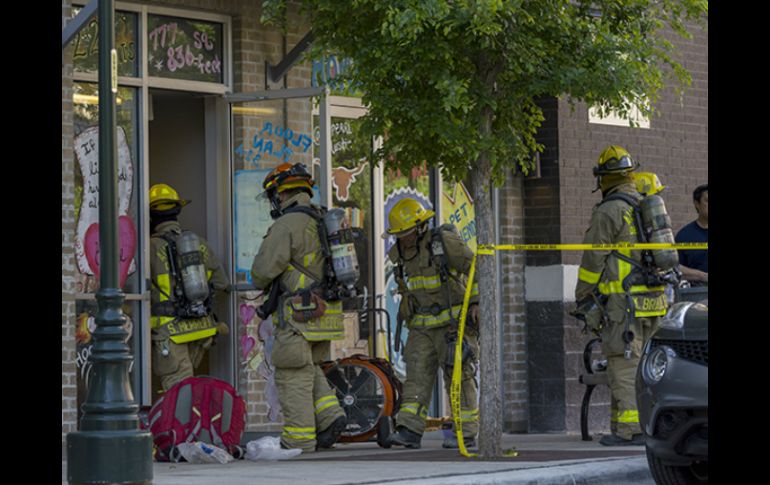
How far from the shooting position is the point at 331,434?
1327 centimetres

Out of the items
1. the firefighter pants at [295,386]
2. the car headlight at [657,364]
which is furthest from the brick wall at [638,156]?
the car headlight at [657,364]

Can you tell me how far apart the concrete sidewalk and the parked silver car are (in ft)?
4.66

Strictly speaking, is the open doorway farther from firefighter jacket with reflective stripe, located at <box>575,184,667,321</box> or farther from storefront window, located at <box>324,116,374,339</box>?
firefighter jacket with reflective stripe, located at <box>575,184,667,321</box>

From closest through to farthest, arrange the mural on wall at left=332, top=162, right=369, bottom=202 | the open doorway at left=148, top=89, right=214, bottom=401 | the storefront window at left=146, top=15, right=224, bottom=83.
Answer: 1. the storefront window at left=146, top=15, right=224, bottom=83
2. the open doorway at left=148, top=89, right=214, bottom=401
3. the mural on wall at left=332, top=162, right=369, bottom=202

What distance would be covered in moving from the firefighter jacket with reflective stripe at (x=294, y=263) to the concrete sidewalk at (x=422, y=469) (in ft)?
3.49

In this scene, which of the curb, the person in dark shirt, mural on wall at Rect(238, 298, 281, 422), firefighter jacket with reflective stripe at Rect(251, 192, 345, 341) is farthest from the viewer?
the person in dark shirt

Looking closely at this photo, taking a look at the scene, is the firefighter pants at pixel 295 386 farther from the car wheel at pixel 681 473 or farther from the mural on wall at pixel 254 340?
the car wheel at pixel 681 473

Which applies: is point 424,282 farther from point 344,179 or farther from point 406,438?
point 344,179

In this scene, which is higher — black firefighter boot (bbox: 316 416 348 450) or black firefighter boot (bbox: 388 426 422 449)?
black firefighter boot (bbox: 316 416 348 450)

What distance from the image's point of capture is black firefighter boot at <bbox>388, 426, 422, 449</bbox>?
13672 millimetres

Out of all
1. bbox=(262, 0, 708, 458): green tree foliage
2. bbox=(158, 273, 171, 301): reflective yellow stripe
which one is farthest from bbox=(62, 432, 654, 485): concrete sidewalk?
bbox=(158, 273, 171, 301): reflective yellow stripe
